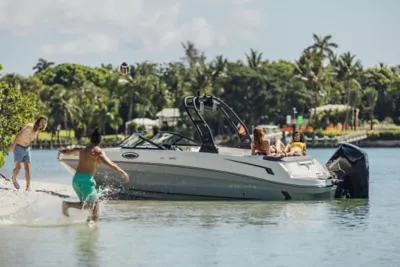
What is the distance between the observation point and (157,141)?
21703 millimetres

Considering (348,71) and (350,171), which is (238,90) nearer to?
(348,71)

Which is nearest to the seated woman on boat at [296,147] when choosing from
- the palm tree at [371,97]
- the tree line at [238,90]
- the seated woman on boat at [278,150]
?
the seated woman on boat at [278,150]

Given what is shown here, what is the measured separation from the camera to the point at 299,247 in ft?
46.7

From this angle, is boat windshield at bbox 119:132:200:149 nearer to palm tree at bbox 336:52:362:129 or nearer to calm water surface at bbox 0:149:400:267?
calm water surface at bbox 0:149:400:267

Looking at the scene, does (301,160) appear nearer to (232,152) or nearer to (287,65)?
(232,152)

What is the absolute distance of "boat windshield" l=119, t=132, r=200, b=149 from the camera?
2128 centimetres

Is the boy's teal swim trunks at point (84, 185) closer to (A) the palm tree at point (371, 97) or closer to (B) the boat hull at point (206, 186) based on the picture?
(B) the boat hull at point (206, 186)

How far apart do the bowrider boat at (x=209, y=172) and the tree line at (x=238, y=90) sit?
263 feet

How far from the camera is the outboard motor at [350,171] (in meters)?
21.6

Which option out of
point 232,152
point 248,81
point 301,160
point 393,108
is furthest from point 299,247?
point 393,108

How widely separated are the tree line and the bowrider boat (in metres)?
80.1

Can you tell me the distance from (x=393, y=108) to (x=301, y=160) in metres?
100.0

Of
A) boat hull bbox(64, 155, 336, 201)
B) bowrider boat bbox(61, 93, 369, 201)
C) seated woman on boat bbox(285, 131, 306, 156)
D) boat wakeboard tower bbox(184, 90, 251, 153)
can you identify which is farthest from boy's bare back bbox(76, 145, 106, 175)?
seated woman on boat bbox(285, 131, 306, 156)

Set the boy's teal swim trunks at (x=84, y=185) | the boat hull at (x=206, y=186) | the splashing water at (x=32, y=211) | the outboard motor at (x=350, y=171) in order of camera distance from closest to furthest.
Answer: the boy's teal swim trunks at (x=84, y=185), the splashing water at (x=32, y=211), the boat hull at (x=206, y=186), the outboard motor at (x=350, y=171)
